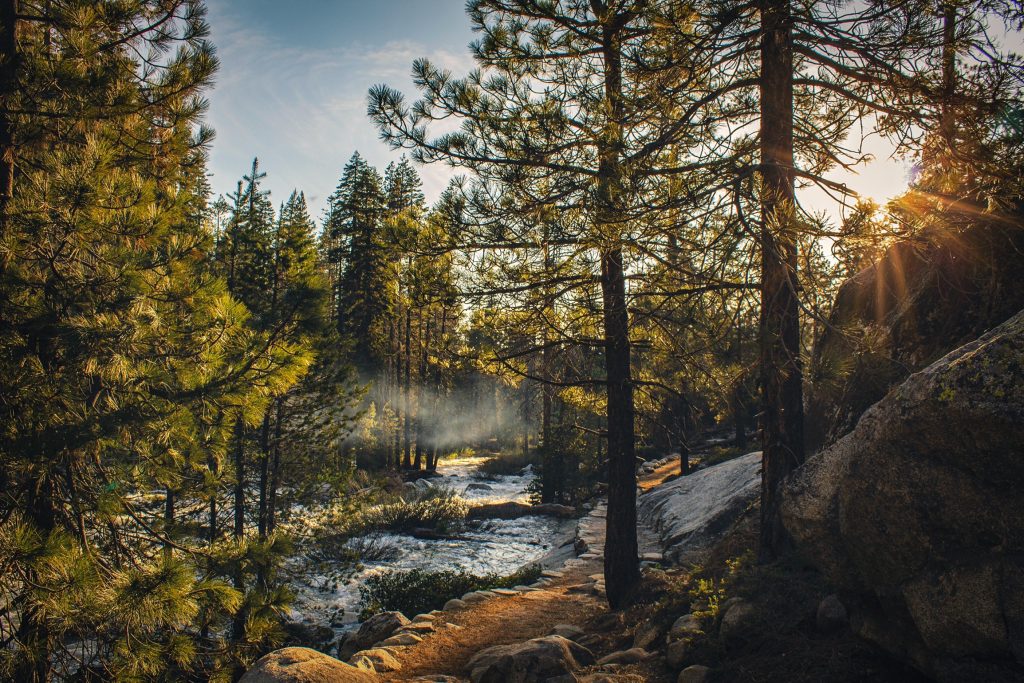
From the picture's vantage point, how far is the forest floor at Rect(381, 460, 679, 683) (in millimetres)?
6551

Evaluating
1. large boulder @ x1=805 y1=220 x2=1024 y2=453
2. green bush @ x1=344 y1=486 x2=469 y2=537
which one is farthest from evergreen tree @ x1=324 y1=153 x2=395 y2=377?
large boulder @ x1=805 y1=220 x2=1024 y2=453

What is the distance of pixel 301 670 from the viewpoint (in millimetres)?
5293

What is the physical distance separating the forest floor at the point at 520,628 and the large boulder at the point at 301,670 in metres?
0.88

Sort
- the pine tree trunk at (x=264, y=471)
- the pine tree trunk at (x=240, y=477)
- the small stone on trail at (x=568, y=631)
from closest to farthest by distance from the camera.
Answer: the small stone on trail at (x=568, y=631) → the pine tree trunk at (x=240, y=477) → the pine tree trunk at (x=264, y=471)

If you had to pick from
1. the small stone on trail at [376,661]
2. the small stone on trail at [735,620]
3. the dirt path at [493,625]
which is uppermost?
the small stone on trail at [735,620]

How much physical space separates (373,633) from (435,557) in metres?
6.46

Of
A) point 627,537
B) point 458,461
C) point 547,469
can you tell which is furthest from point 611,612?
point 458,461

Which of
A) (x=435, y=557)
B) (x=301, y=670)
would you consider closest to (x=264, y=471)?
(x=435, y=557)

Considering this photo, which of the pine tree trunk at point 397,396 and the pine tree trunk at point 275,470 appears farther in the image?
the pine tree trunk at point 397,396

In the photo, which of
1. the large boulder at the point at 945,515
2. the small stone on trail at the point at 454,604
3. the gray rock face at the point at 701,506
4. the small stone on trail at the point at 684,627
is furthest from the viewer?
the gray rock face at the point at 701,506

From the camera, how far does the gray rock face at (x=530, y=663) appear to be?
5590 millimetres

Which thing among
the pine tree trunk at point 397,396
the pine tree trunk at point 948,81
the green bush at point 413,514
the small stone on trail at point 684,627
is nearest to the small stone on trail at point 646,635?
the small stone on trail at point 684,627

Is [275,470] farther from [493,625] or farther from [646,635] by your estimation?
[646,635]

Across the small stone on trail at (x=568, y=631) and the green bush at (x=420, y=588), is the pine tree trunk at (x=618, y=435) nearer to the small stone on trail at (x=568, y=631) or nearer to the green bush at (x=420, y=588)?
the small stone on trail at (x=568, y=631)
